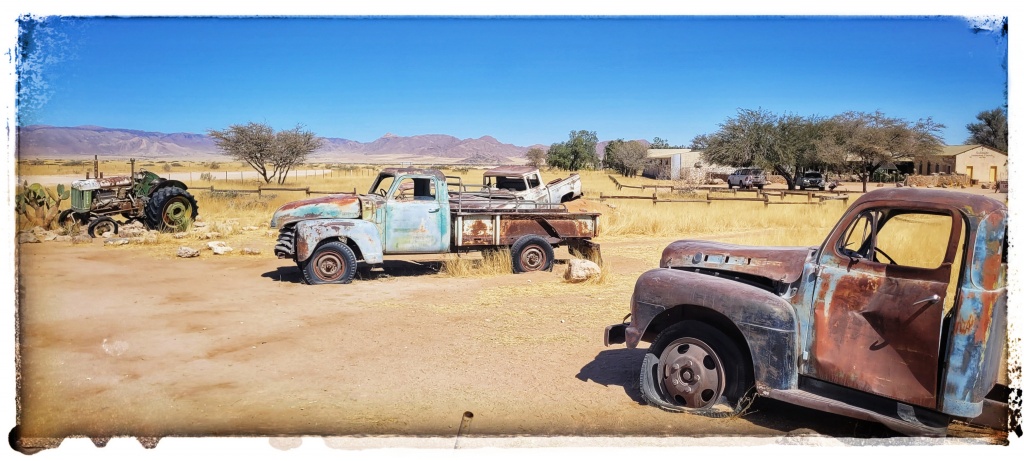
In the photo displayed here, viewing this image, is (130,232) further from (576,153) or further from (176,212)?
(576,153)

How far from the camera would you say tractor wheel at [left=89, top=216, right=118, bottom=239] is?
17.7 m

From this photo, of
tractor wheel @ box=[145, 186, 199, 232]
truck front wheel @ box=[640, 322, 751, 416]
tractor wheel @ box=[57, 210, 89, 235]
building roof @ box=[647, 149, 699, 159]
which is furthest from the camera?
building roof @ box=[647, 149, 699, 159]

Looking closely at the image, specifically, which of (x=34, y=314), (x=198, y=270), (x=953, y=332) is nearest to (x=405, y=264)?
(x=198, y=270)

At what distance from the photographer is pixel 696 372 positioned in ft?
17.5

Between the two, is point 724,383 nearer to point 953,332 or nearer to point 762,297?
point 762,297

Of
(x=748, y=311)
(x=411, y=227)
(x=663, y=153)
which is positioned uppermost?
(x=663, y=153)

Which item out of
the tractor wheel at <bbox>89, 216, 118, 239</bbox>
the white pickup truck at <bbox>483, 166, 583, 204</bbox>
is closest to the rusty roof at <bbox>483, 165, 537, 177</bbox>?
the white pickup truck at <bbox>483, 166, 583, 204</bbox>

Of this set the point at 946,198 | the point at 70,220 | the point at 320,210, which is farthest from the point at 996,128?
the point at 70,220

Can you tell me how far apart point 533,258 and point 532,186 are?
4.77 meters

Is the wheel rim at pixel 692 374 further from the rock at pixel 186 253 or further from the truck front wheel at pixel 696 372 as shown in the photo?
the rock at pixel 186 253

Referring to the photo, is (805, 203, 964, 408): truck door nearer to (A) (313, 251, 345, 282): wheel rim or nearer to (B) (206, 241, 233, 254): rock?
(A) (313, 251, 345, 282): wheel rim

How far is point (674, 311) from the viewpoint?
5.64 m

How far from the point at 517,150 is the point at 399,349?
623ft

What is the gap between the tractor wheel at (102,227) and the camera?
17.7m
